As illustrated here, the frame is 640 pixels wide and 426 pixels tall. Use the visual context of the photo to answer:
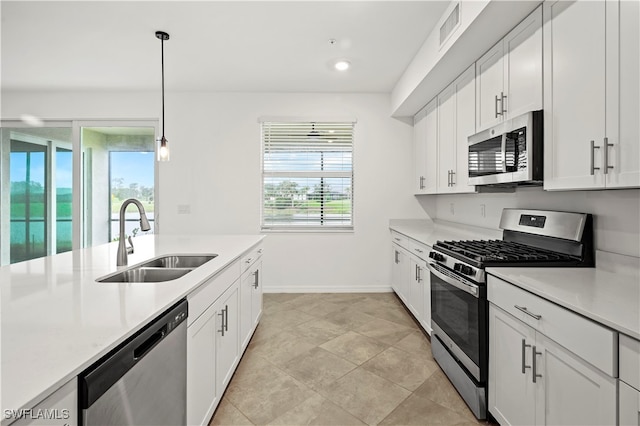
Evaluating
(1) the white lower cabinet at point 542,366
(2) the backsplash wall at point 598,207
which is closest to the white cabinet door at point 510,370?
(1) the white lower cabinet at point 542,366

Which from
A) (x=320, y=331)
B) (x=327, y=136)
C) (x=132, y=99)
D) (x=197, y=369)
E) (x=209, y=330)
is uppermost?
(x=132, y=99)

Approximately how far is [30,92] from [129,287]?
485 cm

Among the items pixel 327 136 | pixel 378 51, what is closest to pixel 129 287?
pixel 378 51

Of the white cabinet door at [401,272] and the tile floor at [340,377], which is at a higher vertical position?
the white cabinet door at [401,272]

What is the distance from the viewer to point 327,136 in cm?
460

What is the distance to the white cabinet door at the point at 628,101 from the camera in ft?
4.25

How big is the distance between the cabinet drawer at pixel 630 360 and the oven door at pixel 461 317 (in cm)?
79

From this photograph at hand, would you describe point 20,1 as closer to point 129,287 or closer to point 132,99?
point 132,99

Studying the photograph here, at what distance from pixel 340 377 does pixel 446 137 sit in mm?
2449

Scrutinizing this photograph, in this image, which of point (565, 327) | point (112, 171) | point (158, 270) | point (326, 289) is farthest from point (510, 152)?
point (112, 171)

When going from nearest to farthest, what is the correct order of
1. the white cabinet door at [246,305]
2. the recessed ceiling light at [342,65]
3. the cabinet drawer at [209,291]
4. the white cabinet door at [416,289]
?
the cabinet drawer at [209,291] < the white cabinet door at [246,305] < the white cabinet door at [416,289] < the recessed ceiling light at [342,65]

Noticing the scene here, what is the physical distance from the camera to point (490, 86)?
2.43 metres

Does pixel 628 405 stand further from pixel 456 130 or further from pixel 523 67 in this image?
pixel 456 130

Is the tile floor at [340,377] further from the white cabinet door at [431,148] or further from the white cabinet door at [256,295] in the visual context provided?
the white cabinet door at [431,148]
